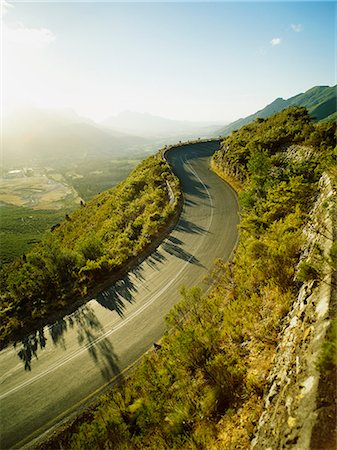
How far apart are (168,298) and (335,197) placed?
9.67m

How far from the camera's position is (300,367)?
17.5 feet

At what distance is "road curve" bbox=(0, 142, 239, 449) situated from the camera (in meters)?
10.5

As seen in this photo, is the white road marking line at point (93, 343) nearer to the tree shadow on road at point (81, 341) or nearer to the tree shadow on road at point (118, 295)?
the tree shadow on road at point (81, 341)

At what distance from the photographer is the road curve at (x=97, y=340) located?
10547mm

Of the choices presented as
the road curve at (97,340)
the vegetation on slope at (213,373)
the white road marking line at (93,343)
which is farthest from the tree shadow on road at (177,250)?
the vegetation on slope at (213,373)

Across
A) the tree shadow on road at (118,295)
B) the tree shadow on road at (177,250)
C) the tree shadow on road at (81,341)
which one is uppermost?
the tree shadow on road at (177,250)

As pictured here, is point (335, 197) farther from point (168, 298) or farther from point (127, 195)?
point (127, 195)

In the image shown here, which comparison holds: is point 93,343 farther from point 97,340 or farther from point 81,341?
point 81,341

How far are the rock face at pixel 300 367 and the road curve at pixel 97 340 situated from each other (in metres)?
7.42

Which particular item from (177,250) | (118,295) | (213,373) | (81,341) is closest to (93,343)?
(81,341)

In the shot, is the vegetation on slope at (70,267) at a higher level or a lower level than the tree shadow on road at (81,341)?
higher

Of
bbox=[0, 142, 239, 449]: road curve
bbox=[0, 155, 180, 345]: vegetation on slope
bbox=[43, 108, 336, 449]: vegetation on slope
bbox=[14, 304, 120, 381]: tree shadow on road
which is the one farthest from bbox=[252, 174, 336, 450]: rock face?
bbox=[0, 155, 180, 345]: vegetation on slope

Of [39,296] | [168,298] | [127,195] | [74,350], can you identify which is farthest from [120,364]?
[127,195]

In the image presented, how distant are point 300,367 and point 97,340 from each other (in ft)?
34.1
